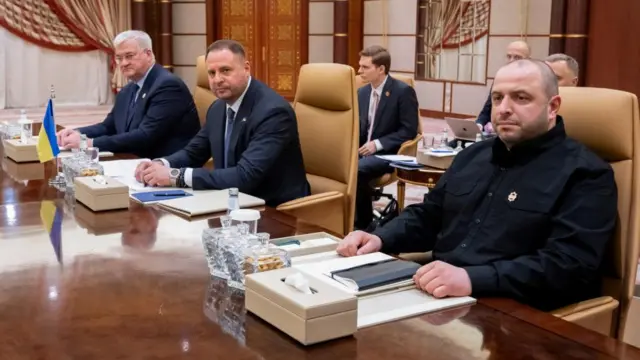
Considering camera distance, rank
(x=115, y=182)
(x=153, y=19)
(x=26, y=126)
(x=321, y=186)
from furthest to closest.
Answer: (x=153, y=19)
(x=26, y=126)
(x=321, y=186)
(x=115, y=182)

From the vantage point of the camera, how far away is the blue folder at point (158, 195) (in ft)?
8.00

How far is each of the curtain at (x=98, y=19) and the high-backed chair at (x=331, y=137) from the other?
6009 millimetres

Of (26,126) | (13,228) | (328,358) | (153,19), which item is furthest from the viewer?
(153,19)

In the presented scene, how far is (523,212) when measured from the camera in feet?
6.27

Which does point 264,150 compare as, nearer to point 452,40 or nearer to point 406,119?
point 406,119

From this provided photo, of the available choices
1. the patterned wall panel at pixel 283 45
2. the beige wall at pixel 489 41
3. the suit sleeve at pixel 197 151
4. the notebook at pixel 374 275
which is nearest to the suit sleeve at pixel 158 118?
the suit sleeve at pixel 197 151

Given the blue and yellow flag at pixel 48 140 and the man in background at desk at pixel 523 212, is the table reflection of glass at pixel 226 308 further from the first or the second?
the blue and yellow flag at pixel 48 140

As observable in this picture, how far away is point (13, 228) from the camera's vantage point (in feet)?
6.81

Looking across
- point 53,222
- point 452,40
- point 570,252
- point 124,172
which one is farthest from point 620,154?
point 452,40

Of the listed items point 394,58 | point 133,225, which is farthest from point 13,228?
Result: point 394,58

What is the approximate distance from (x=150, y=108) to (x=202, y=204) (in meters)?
1.71

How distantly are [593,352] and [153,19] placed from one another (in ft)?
28.5

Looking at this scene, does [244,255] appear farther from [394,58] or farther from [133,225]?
[394,58]

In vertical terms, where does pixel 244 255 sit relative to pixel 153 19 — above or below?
below
